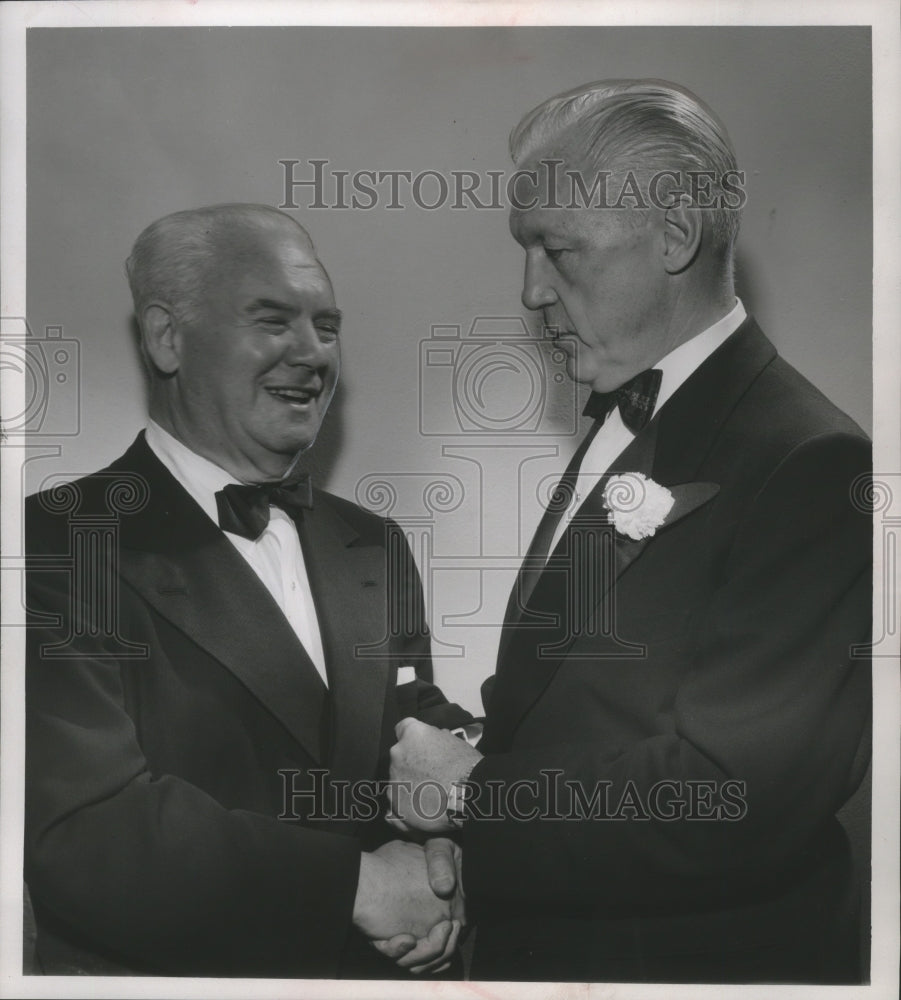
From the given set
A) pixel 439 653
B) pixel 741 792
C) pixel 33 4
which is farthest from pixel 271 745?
pixel 33 4

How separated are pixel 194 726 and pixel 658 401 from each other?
4.09ft

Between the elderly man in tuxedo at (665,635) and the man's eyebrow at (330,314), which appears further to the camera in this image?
the man's eyebrow at (330,314)

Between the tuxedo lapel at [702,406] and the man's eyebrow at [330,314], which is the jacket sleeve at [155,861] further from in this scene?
the tuxedo lapel at [702,406]

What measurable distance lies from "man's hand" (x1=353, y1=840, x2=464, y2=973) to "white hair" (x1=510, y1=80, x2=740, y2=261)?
152 centimetres

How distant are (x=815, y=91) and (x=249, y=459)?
1555 millimetres

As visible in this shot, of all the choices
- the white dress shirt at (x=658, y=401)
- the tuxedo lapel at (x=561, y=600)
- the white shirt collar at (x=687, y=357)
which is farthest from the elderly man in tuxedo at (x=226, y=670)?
the white shirt collar at (x=687, y=357)

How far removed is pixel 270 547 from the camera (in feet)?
8.32

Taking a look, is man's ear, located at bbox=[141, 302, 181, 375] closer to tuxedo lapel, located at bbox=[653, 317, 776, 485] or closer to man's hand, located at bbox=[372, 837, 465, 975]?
tuxedo lapel, located at bbox=[653, 317, 776, 485]

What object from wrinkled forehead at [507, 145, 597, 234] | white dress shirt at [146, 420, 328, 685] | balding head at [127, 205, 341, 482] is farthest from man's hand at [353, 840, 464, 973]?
wrinkled forehead at [507, 145, 597, 234]

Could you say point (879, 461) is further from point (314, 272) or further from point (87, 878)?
point (87, 878)

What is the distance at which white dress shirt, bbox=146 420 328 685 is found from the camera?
251 centimetres

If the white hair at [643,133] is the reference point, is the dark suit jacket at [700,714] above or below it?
below

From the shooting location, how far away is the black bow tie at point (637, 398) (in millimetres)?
2471

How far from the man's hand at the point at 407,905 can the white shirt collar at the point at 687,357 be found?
1136 mm
